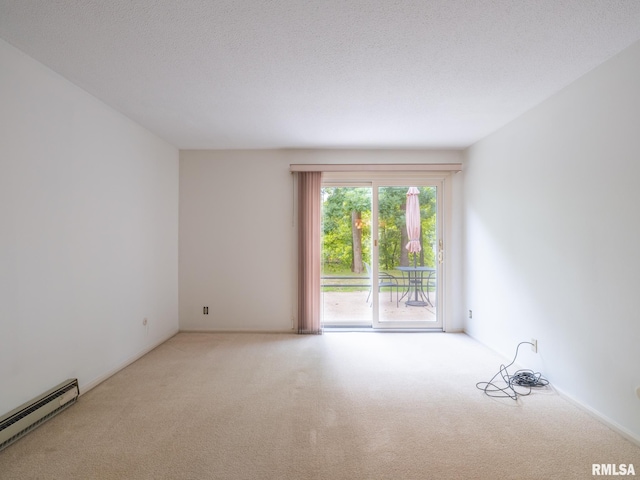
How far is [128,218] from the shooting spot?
10.8 feet

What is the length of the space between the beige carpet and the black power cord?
91mm

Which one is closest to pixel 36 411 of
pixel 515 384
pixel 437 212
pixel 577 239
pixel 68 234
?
pixel 68 234

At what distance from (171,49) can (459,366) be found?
361 cm

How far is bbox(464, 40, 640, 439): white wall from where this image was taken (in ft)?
6.77

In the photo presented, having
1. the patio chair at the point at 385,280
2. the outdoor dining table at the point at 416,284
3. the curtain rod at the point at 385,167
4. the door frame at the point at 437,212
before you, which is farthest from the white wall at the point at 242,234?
the outdoor dining table at the point at 416,284

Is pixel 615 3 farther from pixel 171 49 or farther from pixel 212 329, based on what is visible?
pixel 212 329

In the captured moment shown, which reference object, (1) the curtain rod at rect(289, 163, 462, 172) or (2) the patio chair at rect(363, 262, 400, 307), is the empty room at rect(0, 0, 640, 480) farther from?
(2) the patio chair at rect(363, 262, 400, 307)

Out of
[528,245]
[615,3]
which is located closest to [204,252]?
[528,245]

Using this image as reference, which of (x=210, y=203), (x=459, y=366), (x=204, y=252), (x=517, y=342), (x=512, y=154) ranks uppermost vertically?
(x=512, y=154)

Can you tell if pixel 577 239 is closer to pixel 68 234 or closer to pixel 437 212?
pixel 437 212

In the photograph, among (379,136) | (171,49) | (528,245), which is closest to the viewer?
(171,49)

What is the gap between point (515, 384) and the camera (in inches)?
111

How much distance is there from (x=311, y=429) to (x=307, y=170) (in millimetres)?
3097

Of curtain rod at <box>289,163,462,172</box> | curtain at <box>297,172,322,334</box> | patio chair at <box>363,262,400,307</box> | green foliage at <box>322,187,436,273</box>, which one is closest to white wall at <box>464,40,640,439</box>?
curtain rod at <box>289,163,462,172</box>
